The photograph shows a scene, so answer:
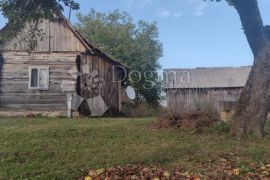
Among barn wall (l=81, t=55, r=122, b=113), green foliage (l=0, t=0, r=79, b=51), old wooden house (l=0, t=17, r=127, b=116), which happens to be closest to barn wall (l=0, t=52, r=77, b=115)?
old wooden house (l=0, t=17, r=127, b=116)

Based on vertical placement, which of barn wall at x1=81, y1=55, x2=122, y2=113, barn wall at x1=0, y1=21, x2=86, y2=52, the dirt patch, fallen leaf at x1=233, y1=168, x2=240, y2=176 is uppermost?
→ barn wall at x1=0, y1=21, x2=86, y2=52

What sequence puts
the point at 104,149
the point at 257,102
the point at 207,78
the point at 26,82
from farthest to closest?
1. the point at 207,78
2. the point at 26,82
3. the point at 257,102
4. the point at 104,149

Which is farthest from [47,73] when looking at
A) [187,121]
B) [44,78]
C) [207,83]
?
[207,83]

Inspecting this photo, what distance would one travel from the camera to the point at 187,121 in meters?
12.8

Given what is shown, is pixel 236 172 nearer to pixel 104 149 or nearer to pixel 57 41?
pixel 104 149

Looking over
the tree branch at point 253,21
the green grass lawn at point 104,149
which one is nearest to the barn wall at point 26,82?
the green grass lawn at point 104,149

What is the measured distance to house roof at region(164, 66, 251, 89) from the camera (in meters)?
40.3

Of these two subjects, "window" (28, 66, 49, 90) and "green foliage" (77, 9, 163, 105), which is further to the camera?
"green foliage" (77, 9, 163, 105)

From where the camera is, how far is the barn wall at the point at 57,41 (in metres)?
21.2

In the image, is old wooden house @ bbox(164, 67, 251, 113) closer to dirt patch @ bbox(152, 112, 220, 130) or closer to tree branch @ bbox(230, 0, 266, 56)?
dirt patch @ bbox(152, 112, 220, 130)

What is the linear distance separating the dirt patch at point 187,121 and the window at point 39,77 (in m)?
9.70

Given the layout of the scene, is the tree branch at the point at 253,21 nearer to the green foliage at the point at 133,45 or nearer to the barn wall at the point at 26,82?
the barn wall at the point at 26,82

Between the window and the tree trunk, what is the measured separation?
12254 mm

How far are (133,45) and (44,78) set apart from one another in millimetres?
24508
